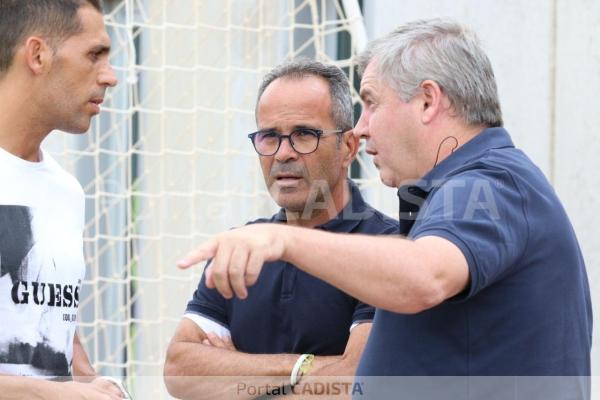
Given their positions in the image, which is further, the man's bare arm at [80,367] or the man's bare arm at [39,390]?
the man's bare arm at [80,367]

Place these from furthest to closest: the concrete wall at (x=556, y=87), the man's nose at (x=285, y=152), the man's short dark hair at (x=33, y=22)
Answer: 1. the concrete wall at (x=556, y=87)
2. the man's nose at (x=285, y=152)
3. the man's short dark hair at (x=33, y=22)

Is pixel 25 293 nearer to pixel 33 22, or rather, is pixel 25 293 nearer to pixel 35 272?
pixel 35 272

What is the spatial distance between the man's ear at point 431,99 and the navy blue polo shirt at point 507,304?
4.1 inches

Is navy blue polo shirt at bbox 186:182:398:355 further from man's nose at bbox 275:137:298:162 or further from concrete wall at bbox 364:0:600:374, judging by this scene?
concrete wall at bbox 364:0:600:374

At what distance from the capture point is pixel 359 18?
168 inches

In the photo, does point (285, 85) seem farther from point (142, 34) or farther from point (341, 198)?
point (142, 34)

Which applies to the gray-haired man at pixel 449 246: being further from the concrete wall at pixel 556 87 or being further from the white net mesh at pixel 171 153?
the white net mesh at pixel 171 153

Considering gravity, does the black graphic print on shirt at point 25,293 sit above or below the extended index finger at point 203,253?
below

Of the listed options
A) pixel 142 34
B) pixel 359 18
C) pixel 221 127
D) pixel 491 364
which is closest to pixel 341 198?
pixel 491 364

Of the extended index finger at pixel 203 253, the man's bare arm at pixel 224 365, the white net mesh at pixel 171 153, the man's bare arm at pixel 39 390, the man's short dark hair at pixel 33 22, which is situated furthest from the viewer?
the white net mesh at pixel 171 153

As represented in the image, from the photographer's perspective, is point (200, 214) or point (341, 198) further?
point (200, 214)

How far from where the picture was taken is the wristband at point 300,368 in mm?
2949

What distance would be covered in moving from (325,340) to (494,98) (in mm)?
823

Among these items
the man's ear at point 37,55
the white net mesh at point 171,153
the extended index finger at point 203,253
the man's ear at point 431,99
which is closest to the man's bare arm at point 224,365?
the man's ear at point 431,99
